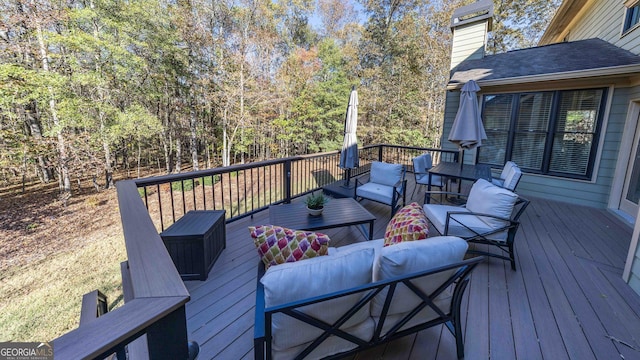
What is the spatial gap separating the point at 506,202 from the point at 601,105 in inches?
149

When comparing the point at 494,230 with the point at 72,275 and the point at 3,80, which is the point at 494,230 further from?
the point at 3,80

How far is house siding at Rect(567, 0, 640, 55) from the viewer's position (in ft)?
14.1

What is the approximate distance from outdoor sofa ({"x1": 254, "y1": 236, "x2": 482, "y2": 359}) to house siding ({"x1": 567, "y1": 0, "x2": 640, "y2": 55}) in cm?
573

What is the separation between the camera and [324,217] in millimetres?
2986

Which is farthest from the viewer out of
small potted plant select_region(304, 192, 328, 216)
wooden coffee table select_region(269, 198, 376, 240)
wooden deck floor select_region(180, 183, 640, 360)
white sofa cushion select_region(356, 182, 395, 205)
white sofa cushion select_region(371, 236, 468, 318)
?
white sofa cushion select_region(356, 182, 395, 205)

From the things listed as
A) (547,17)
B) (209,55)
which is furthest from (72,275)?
Result: (547,17)

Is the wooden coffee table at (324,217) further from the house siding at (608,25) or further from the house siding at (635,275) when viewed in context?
the house siding at (608,25)

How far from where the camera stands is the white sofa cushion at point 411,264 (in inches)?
53.7

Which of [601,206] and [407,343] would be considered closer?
[407,343]

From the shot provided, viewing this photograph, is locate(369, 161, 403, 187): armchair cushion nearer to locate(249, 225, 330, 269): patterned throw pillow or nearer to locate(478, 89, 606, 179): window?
locate(249, 225, 330, 269): patterned throw pillow

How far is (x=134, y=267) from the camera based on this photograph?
101 cm

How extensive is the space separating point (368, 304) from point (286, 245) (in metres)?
0.59

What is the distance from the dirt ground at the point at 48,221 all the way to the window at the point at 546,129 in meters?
9.87

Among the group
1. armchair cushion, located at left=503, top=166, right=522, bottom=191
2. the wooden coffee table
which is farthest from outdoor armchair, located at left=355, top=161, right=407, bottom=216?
armchair cushion, located at left=503, top=166, right=522, bottom=191
